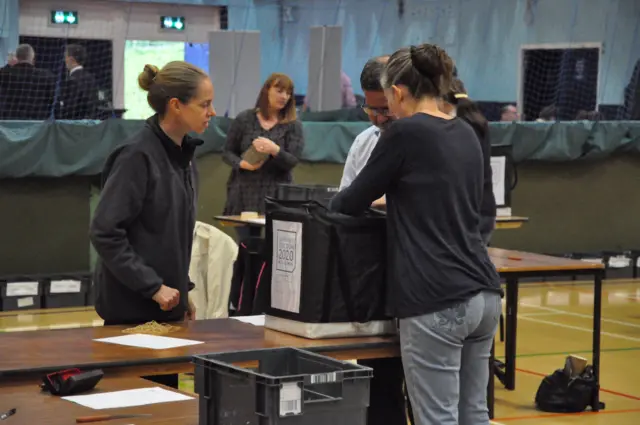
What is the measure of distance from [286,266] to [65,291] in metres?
5.61

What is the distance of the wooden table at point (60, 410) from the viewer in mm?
2697

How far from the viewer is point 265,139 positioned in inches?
292

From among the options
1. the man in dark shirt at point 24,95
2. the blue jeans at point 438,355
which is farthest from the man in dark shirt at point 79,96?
the blue jeans at point 438,355

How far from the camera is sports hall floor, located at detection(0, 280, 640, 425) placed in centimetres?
590

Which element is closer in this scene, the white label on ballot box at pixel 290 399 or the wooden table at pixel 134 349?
the white label on ballot box at pixel 290 399

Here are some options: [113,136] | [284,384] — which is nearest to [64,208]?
[113,136]

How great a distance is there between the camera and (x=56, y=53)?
45.1 feet

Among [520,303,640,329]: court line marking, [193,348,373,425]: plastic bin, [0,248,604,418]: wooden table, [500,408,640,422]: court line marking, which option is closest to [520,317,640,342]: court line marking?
[520,303,640,329]: court line marking

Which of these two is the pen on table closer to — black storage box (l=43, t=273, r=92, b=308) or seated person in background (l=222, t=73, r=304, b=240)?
seated person in background (l=222, t=73, r=304, b=240)

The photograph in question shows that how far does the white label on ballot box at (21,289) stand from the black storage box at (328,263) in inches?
217

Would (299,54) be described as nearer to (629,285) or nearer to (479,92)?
(479,92)

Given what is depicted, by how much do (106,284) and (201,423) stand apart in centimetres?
119

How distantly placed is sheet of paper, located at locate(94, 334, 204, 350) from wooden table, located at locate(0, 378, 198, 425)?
0.37 meters

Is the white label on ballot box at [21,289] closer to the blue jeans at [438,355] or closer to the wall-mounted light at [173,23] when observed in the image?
the blue jeans at [438,355]
